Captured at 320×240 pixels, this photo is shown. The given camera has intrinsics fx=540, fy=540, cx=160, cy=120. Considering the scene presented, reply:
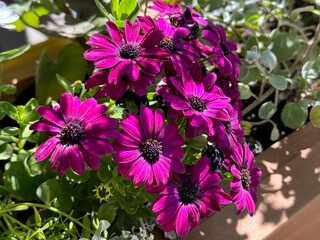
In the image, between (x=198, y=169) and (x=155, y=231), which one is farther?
(x=155, y=231)

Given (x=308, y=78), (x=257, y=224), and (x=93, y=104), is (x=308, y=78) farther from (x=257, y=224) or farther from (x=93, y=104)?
(x=93, y=104)

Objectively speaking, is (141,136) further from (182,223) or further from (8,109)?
(8,109)

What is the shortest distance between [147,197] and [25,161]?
185 mm

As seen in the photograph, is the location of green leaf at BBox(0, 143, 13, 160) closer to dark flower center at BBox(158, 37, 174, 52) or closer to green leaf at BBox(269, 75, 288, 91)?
dark flower center at BBox(158, 37, 174, 52)

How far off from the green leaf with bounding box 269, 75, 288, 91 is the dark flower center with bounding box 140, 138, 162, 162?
12.7 inches

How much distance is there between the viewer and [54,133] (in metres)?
0.60

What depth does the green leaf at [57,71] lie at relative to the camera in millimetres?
1008

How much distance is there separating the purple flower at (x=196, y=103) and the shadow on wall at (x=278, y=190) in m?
0.22

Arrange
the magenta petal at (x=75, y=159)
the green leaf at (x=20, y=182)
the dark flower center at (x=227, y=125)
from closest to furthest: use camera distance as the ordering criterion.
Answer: the magenta petal at (x=75, y=159)
the dark flower center at (x=227, y=125)
the green leaf at (x=20, y=182)

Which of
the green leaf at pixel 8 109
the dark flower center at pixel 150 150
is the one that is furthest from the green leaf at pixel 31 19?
the dark flower center at pixel 150 150

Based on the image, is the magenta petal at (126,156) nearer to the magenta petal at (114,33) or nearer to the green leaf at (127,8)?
the magenta petal at (114,33)

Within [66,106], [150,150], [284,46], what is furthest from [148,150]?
[284,46]

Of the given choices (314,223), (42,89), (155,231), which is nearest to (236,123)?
(155,231)

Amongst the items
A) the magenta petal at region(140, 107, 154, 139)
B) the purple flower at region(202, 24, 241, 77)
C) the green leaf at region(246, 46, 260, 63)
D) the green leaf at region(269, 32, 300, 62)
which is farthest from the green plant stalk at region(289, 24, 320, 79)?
the magenta petal at region(140, 107, 154, 139)
